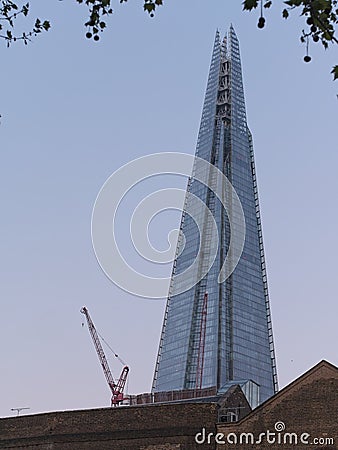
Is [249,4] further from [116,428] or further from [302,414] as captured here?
Answer: [116,428]

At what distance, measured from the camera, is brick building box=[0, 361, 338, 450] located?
3166cm

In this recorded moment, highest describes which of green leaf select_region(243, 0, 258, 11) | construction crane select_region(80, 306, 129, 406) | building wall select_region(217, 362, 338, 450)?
construction crane select_region(80, 306, 129, 406)

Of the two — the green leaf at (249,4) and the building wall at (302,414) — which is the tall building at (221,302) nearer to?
the building wall at (302,414)

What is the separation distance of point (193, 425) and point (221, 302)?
289 feet

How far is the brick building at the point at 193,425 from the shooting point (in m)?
31.7

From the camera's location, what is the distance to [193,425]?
33.4 m

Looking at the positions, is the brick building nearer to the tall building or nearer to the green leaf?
the green leaf

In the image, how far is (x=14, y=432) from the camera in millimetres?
37188

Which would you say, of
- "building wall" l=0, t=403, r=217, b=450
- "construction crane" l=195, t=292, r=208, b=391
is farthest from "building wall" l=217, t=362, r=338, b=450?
"construction crane" l=195, t=292, r=208, b=391

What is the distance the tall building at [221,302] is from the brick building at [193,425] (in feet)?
254

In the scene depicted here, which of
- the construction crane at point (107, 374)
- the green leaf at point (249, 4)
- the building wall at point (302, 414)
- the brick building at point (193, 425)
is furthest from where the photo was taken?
the construction crane at point (107, 374)

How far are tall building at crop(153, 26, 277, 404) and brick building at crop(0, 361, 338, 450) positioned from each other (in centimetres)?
7750

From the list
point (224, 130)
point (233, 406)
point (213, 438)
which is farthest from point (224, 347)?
point (213, 438)

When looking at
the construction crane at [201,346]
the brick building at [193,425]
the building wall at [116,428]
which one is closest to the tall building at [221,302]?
the construction crane at [201,346]
